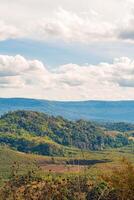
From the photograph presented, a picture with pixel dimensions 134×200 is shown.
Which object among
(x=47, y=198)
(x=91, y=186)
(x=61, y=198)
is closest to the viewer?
(x=47, y=198)

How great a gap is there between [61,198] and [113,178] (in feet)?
326

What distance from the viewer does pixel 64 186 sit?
610 feet

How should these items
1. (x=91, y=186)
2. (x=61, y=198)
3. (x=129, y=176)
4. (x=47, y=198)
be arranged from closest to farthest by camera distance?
(x=129, y=176)
(x=47, y=198)
(x=61, y=198)
(x=91, y=186)

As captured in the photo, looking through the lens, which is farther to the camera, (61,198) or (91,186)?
(91,186)

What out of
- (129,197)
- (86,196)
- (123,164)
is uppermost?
(123,164)

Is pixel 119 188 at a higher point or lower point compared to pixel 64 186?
higher

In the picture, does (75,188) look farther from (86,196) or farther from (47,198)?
(47,198)

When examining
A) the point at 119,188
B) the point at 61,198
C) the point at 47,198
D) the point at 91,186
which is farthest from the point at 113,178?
the point at 91,186

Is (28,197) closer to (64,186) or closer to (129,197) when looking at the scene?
(64,186)

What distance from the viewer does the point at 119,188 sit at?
67562 millimetres

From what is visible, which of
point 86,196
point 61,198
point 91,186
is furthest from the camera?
point 91,186

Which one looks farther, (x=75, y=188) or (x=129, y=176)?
(x=75, y=188)

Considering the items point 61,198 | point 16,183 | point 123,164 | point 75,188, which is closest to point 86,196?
point 75,188

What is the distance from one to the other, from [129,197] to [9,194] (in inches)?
3642
